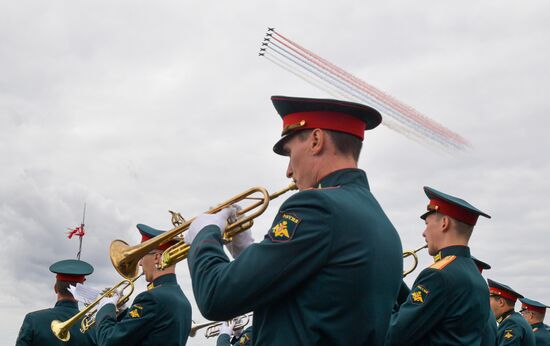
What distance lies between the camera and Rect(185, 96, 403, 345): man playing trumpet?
3.37 meters

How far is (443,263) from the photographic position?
22.3 ft

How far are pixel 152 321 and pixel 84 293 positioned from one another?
6.10ft

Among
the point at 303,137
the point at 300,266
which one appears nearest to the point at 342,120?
the point at 303,137

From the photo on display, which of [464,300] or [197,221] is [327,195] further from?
[464,300]

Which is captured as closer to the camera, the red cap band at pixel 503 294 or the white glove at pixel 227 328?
the white glove at pixel 227 328

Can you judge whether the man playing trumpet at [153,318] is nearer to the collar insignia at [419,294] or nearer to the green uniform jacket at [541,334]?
the collar insignia at [419,294]

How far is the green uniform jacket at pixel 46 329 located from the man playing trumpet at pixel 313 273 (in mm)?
6489

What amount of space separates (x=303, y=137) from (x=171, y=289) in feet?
16.7

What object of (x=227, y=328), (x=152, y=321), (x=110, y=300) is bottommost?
(x=227, y=328)

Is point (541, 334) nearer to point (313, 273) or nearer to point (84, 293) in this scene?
point (84, 293)

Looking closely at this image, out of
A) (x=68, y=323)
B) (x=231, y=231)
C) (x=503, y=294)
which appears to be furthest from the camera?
(x=503, y=294)

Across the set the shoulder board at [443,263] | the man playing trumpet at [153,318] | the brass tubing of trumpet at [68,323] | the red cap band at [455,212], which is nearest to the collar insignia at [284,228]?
the shoulder board at [443,263]

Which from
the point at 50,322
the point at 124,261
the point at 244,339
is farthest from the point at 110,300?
the point at 124,261

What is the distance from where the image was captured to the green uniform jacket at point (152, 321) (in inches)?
313
